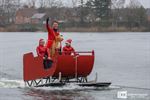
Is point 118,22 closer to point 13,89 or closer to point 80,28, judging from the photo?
point 80,28

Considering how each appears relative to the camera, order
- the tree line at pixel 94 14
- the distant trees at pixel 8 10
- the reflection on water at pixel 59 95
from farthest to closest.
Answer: the distant trees at pixel 8 10 → the tree line at pixel 94 14 → the reflection on water at pixel 59 95

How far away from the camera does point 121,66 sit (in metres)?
31.0

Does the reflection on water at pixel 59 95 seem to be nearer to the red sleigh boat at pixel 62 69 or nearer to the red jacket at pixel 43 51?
the red sleigh boat at pixel 62 69

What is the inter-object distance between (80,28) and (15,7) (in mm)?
61483

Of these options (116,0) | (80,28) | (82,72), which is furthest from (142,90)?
(116,0)

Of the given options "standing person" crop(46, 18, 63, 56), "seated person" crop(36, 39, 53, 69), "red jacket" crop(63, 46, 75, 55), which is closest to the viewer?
"seated person" crop(36, 39, 53, 69)

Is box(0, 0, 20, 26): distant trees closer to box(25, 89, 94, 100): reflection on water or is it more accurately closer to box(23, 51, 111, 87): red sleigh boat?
box(23, 51, 111, 87): red sleigh boat

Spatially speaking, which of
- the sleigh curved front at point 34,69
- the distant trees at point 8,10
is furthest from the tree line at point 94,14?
the sleigh curved front at point 34,69

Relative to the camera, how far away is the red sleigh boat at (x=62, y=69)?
1961 centimetres

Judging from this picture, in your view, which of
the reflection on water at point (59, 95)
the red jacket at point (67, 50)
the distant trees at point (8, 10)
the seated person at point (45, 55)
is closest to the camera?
the reflection on water at point (59, 95)

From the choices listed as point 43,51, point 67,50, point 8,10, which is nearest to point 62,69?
point 67,50

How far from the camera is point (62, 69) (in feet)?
65.0

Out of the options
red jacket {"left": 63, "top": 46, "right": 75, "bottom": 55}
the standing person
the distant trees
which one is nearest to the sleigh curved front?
the standing person

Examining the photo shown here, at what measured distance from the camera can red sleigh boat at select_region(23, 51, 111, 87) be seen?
19.6m
